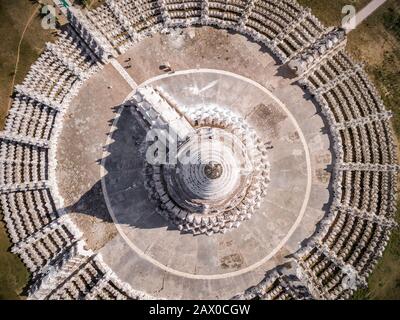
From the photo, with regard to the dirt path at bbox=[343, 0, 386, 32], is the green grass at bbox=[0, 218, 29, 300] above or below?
below

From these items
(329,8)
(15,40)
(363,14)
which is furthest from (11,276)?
(363,14)

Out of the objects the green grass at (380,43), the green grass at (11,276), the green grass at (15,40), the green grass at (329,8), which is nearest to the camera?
the green grass at (11,276)

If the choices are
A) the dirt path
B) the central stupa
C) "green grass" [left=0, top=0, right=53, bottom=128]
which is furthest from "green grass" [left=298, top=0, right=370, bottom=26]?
"green grass" [left=0, top=0, right=53, bottom=128]

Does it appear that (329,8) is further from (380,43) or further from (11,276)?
(11,276)

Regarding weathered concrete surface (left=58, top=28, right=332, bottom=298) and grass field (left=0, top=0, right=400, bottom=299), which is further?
grass field (left=0, top=0, right=400, bottom=299)

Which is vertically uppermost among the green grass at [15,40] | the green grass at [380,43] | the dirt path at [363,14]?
the green grass at [15,40]

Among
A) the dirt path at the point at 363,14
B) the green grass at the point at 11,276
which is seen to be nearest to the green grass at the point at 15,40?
the green grass at the point at 11,276

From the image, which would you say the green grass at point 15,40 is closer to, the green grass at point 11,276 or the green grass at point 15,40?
the green grass at point 15,40

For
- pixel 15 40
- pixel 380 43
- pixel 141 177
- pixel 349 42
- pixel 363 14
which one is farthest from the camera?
pixel 363 14

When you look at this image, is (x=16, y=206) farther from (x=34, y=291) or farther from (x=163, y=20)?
(x=163, y=20)

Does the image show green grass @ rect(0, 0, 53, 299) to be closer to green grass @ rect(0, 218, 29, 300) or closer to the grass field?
the grass field

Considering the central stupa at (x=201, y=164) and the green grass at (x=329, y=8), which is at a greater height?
the green grass at (x=329, y=8)

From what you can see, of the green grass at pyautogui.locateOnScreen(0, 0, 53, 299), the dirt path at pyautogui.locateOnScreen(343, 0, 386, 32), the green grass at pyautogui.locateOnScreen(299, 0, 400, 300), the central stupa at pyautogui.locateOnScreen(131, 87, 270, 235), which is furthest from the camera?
the dirt path at pyautogui.locateOnScreen(343, 0, 386, 32)
